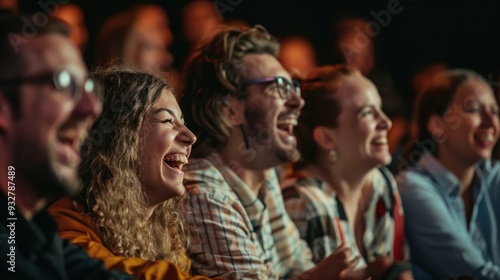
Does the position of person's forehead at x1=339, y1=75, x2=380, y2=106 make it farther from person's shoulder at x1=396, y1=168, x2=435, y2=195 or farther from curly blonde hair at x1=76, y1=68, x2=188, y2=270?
curly blonde hair at x1=76, y1=68, x2=188, y2=270

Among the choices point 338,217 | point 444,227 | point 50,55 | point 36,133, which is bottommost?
point 444,227

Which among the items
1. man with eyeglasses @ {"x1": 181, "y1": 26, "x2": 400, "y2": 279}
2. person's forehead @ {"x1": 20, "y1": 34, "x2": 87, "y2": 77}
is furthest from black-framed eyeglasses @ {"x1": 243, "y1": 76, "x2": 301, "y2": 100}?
person's forehead @ {"x1": 20, "y1": 34, "x2": 87, "y2": 77}

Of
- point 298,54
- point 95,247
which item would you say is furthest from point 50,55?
point 298,54

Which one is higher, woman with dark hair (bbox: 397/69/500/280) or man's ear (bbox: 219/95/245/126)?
man's ear (bbox: 219/95/245/126)

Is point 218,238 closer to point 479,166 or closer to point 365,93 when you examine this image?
point 365,93

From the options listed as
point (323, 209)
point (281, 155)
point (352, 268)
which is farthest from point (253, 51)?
point (352, 268)

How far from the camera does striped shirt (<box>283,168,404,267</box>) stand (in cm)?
272

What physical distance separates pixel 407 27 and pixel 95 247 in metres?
2.01

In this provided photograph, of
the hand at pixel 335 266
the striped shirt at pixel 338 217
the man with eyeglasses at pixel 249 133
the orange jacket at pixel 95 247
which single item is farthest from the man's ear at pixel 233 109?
the orange jacket at pixel 95 247

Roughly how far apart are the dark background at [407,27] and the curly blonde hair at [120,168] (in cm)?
98

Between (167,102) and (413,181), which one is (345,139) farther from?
(167,102)

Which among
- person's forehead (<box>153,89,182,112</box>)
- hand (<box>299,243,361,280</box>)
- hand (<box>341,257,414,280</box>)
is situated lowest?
hand (<box>341,257,414,280</box>)

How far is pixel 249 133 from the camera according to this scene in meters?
2.64

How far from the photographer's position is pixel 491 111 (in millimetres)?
3225
